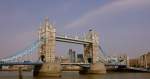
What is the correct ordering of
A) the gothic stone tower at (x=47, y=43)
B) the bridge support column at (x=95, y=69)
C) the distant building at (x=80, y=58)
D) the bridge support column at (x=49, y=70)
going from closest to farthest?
the bridge support column at (x=49, y=70), the gothic stone tower at (x=47, y=43), the bridge support column at (x=95, y=69), the distant building at (x=80, y=58)

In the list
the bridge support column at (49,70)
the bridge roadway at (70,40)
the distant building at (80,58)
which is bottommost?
the bridge support column at (49,70)

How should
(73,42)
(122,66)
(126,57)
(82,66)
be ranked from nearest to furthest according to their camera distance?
(73,42)
(82,66)
(122,66)
(126,57)

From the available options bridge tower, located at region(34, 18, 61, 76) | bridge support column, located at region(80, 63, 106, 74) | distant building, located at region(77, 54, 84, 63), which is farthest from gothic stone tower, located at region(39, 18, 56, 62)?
Answer: distant building, located at region(77, 54, 84, 63)

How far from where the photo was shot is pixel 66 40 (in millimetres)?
118312

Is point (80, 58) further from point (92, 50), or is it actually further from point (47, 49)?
point (47, 49)

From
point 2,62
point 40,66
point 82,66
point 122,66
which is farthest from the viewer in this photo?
point 122,66

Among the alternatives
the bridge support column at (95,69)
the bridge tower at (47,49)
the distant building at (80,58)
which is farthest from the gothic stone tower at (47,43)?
the distant building at (80,58)

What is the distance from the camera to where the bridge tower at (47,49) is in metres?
105

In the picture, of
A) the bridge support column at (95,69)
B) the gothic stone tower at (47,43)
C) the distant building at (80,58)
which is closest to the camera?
the gothic stone tower at (47,43)

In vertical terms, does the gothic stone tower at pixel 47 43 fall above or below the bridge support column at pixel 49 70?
above

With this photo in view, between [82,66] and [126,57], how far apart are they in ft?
147

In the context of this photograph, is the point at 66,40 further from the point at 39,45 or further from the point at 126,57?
the point at 126,57

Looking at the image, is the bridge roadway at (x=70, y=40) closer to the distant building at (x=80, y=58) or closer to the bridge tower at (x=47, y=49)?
the bridge tower at (x=47, y=49)

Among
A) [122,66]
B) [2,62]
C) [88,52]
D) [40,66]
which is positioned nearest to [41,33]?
[40,66]
